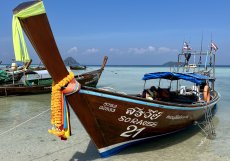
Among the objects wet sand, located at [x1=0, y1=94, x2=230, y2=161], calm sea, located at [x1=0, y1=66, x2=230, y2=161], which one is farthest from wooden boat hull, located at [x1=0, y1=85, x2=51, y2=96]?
wet sand, located at [x1=0, y1=94, x2=230, y2=161]

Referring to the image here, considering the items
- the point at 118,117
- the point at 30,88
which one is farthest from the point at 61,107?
the point at 30,88

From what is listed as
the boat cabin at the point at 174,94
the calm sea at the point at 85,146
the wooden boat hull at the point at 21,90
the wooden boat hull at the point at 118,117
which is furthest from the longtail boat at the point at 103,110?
the wooden boat hull at the point at 21,90

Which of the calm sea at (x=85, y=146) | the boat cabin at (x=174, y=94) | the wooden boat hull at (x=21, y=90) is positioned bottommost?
the wooden boat hull at (x=21, y=90)

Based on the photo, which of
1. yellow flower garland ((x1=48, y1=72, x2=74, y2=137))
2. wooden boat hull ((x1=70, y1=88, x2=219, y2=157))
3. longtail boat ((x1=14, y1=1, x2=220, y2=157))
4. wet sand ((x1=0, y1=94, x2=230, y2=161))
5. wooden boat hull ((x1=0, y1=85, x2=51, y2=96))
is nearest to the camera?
longtail boat ((x1=14, y1=1, x2=220, y2=157))

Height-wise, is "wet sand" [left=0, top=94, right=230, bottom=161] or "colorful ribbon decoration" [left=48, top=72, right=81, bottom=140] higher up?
"colorful ribbon decoration" [left=48, top=72, right=81, bottom=140]

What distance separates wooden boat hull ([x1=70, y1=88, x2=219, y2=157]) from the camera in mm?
6473

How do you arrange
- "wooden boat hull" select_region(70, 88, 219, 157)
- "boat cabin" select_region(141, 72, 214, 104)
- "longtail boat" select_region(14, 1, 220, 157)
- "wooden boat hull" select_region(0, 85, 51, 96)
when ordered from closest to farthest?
1. "longtail boat" select_region(14, 1, 220, 157)
2. "wooden boat hull" select_region(70, 88, 219, 157)
3. "boat cabin" select_region(141, 72, 214, 104)
4. "wooden boat hull" select_region(0, 85, 51, 96)

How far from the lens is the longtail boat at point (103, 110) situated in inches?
214

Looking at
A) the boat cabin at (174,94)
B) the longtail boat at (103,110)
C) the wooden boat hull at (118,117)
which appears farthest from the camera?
the boat cabin at (174,94)

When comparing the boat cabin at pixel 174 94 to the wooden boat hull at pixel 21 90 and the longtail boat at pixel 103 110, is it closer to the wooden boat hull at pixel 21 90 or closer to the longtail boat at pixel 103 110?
the longtail boat at pixel 103 110

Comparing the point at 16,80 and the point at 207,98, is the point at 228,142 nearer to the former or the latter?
the point at 207,98

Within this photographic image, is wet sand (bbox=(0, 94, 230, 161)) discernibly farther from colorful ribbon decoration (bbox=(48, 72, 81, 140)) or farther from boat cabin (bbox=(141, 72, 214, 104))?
colorful ribbon decoration (bbox=(48, 72, 81, 140))

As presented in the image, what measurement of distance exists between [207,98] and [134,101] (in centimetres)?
563

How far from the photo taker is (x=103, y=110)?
261 inches
